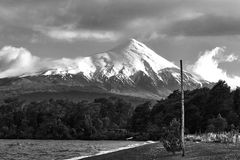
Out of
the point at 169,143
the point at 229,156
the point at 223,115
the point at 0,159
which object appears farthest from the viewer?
the point at 223,115

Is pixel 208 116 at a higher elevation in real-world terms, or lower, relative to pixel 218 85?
lower

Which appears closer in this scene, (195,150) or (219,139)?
(195,150)

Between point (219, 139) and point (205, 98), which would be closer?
point (219, 139)

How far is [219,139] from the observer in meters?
82.4

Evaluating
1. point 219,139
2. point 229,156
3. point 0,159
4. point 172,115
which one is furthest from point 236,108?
point 229,156

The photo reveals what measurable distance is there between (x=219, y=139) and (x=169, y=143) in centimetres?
2498

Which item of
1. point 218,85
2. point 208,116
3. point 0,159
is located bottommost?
point 0,159

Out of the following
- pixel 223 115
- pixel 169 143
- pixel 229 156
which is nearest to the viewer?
pixel 229 156

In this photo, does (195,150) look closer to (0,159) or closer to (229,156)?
(229,156)

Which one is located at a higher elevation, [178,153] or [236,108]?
[236,108]

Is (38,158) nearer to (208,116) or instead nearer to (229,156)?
(229,156)

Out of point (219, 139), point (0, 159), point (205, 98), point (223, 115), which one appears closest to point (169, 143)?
point (219, 139)

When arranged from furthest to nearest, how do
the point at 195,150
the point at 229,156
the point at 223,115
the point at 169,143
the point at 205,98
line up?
1. the point at 205,98
2. the point at 223,115
3. the point at 195,150
4. the point at 169,143
5. the point at 229,156

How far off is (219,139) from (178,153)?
888 inches
